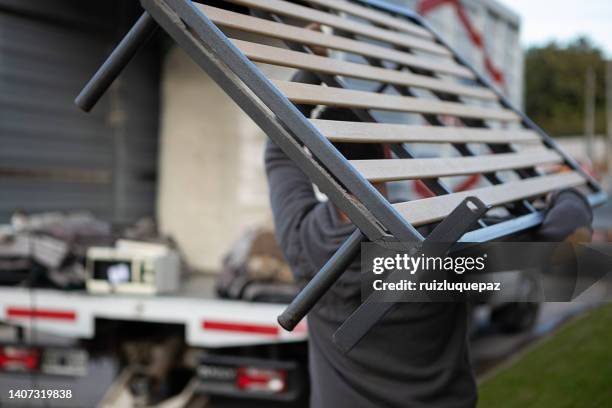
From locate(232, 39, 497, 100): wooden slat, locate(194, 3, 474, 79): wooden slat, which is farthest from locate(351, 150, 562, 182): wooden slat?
locate(194, 3, 474, 79): wooden slat

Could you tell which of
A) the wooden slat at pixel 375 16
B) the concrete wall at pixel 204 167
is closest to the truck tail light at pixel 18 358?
the concrete wall at pixel 204 167

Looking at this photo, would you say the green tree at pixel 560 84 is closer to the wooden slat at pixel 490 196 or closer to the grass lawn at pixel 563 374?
the grass lawn at pixel 563 374

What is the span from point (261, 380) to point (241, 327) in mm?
295

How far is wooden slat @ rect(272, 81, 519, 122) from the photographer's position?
1.61 metres

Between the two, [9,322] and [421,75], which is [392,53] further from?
[9,322]

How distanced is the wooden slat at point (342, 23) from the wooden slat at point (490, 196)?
0.56 metres

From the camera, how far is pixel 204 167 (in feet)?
20.2

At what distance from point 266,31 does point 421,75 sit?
0.79m

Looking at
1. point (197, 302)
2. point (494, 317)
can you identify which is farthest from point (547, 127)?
point (197, 302)

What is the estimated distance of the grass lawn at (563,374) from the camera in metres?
4.71

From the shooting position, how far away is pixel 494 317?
860 cm

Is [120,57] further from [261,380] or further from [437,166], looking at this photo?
[261,380]

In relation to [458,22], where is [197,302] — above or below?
below

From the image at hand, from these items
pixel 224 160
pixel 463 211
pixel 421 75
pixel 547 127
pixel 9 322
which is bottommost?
pixel 547 127
